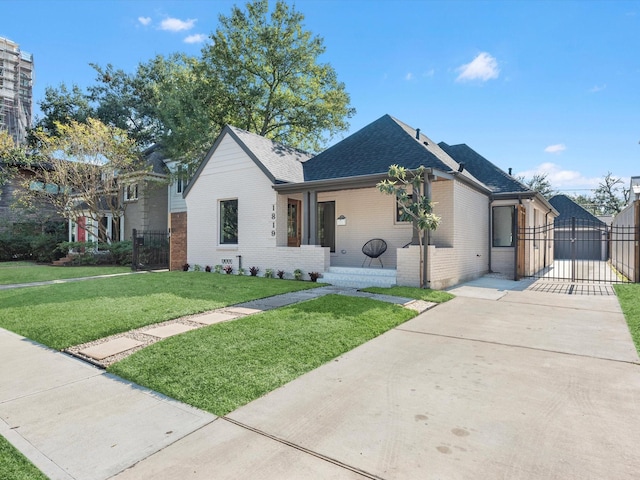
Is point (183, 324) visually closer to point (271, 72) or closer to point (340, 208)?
point (340, 208)

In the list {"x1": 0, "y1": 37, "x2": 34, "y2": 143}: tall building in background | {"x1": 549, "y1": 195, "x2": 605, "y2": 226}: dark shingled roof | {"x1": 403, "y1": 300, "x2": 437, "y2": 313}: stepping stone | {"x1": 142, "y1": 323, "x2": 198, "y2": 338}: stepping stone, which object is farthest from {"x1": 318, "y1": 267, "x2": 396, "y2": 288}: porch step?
{"x1": 0, "y1": 37, "x2": 34, "y2": 143}: tall building in background

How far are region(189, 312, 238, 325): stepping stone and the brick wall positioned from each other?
9058 millimetres

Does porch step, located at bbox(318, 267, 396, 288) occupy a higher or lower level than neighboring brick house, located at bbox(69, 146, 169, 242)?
lower

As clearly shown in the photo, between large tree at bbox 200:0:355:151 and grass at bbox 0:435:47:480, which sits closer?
grass at bbox 0:435:47:480

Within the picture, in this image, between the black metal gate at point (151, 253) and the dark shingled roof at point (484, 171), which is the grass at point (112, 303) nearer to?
the black metal gate at point (151, 253)

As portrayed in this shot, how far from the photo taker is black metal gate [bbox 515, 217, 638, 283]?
1175 centimetres

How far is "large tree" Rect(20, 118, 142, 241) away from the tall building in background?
81.2m

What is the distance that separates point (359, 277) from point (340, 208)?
3.64m

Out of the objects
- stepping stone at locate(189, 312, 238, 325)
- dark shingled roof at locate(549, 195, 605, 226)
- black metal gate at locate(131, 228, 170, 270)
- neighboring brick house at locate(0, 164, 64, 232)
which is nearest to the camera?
stepping stone at locate(189, 312, 238, 325)

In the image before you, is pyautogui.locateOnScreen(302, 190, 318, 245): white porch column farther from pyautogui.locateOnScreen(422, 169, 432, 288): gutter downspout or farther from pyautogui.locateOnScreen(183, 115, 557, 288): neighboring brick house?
pyautogui.locateOnScreen(422, 169, 432, 288): gutter downspout

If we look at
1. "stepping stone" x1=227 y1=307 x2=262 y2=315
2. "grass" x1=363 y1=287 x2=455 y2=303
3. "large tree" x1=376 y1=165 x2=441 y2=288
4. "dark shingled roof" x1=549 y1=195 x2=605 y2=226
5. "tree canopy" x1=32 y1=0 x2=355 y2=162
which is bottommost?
"stepping stone" x1=227 y1=307 x2=262 y2=315

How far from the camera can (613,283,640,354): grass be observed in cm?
547

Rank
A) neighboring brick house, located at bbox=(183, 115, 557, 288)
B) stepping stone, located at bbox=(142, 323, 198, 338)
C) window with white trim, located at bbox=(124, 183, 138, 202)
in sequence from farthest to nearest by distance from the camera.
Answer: window with white trim, located at bbox=(124, 183, 138, 202) < neighboring brick house, located at bbox=(183, 115, 557, 288) < stepping stone, located at bbox=(142, 323, 198, 338)

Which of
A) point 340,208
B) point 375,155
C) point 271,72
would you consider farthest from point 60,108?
point 375,155
